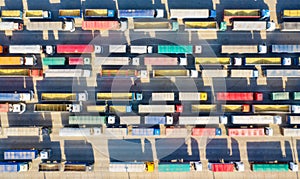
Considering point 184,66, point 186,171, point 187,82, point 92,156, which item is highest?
point 184,66

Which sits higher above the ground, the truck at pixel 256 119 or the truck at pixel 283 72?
the truck at pixel 283 72

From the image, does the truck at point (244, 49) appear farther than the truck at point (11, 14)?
No

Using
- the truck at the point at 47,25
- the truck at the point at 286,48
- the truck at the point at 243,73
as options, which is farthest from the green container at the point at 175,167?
the truck at the point at 47,25

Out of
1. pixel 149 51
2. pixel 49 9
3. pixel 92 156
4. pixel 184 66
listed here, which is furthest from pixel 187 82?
pixel 49 9

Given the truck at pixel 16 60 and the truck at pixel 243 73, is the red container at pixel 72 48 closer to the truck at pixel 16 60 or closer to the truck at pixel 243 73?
the truck at pixel 16 60

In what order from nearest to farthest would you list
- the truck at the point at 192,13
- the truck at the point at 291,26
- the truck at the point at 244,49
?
the truck at the point at 291,26 < the truck at the point at 192,13 < the truck at the point at 244,49

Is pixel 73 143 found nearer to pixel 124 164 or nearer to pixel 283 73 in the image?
pixel 124 164

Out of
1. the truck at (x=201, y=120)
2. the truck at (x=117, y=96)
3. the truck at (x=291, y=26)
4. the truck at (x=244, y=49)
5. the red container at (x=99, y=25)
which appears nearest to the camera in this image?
the truck at (x=291, y=26)
